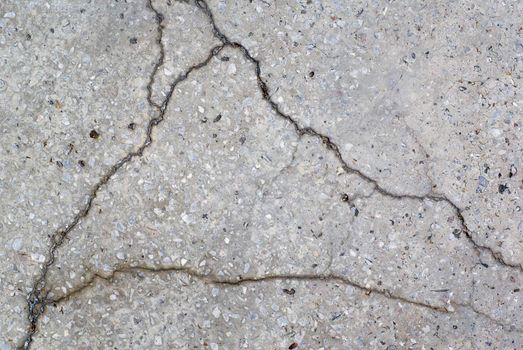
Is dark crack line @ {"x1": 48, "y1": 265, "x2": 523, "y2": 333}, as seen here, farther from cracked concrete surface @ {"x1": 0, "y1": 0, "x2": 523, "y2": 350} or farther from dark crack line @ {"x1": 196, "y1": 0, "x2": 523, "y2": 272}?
dark crack line @ {"x1": 196, "y1": 0, "x2": 523, "y2": 272}

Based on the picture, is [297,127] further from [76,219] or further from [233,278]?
[76,219]

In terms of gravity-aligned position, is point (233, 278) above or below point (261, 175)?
below

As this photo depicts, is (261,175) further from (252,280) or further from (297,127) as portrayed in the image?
(252,280)

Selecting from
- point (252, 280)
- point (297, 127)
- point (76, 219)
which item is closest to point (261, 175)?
point (297, 127)

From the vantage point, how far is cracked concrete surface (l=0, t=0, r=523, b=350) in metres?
2.37

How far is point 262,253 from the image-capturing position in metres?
2.40

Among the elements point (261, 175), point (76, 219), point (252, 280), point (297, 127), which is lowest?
point (76, 219)

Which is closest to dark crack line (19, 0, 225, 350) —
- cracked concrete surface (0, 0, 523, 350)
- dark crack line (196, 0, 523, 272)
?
cracked concrete surface (0, 0, 523, 350)

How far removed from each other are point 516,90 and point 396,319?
3.39 feet

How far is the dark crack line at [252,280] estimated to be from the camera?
2363 mm

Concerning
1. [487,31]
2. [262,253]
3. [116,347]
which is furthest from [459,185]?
[116,347]

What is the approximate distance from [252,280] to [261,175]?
410mm

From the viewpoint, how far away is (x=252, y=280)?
7.86 feet

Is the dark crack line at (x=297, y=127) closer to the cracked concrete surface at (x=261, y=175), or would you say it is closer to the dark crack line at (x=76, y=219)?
the cracked concrete surface at (x=261, y=175)
